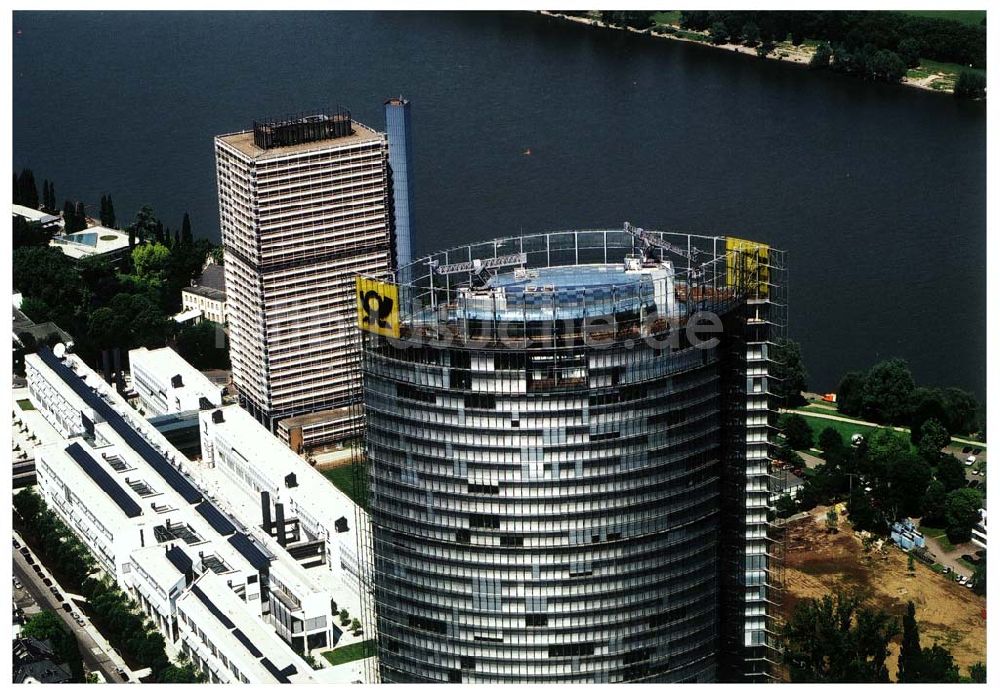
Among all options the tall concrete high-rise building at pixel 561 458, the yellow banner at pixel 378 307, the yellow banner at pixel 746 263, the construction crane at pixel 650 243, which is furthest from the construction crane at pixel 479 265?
the yellow banner at pixel 746 263

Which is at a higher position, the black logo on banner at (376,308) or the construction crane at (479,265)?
the construction crane at (479,265)

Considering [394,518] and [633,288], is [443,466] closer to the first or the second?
[394,518]

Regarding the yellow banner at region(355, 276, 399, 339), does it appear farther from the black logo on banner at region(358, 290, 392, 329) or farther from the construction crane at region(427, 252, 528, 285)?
the construction crane at region(427, 252, 528, 285)

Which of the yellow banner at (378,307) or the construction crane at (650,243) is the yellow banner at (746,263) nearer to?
the construction crane at (650,243)

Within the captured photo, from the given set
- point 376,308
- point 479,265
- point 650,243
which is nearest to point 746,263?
point 650,243

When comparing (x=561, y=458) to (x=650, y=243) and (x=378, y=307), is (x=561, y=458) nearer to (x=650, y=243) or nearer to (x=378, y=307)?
(x=378, y=307)
